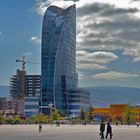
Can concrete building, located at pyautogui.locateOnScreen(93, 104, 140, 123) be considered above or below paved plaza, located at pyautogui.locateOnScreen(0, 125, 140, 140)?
above

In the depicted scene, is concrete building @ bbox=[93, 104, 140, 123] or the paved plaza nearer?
the paved plaza

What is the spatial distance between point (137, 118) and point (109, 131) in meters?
132

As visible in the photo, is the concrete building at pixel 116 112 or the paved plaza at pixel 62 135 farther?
the concrete building at pixel 116 112

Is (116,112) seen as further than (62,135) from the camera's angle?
Yes

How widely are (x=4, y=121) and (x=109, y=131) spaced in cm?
10949

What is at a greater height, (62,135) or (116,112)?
(116,112)

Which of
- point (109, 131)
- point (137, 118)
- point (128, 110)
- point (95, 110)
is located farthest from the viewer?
point (95, 110)

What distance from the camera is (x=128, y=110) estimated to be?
433ft

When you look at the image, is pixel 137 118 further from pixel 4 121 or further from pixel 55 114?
pixel 4 121

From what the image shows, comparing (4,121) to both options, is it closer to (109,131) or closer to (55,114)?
(55,114)

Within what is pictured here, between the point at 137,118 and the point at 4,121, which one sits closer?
the point at 4,121

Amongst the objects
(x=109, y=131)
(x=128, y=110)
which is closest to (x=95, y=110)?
(x=128, y=110)

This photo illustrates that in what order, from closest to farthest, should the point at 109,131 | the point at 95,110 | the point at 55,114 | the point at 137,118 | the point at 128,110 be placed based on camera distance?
1. the point at 109,131
2. the point at 128,110
3. the point at 55,114
4. the point at 137,118
5. the point at 95,110

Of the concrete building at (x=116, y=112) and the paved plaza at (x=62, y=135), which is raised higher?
the concrete building at (x=116, y=112)
